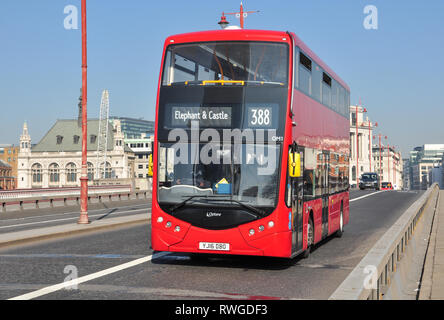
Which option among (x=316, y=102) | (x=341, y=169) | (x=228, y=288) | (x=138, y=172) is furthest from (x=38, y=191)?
(x=138, y=172)

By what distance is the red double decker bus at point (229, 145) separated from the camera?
10.0m

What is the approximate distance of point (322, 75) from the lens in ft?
43.9

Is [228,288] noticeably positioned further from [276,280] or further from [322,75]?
[322,75]

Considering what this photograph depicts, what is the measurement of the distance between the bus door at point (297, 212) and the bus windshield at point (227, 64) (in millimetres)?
1616

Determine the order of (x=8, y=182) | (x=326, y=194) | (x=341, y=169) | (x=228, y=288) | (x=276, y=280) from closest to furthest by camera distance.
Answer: (x=228, y=288) < (x=276, y=280) < (x=326, y=194) < (x=341, y=169) < (x=8, y=182)

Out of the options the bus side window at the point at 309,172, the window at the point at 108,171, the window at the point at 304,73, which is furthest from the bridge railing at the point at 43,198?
the window at the point at 108,171

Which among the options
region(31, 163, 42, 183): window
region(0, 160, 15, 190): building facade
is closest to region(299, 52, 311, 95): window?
region(31, 163, 42, 183): window

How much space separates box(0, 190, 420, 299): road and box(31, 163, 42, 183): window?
156718 millimetres

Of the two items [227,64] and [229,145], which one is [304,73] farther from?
[229,145]

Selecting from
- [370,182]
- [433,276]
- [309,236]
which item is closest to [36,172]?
[370,182]

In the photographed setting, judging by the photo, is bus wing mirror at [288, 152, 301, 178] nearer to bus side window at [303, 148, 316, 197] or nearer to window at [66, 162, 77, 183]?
bus side window at [303, 148, 316, 197]

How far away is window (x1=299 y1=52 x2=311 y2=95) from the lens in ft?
36.3

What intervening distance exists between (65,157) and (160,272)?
156 metres

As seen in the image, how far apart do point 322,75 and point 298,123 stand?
2980mm
